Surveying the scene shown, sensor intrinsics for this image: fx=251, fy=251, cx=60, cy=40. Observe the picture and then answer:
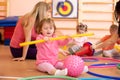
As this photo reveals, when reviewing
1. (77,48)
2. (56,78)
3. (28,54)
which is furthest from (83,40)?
(56,78)

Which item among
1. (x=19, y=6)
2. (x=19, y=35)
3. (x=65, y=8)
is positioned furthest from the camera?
(x=19, y=6)

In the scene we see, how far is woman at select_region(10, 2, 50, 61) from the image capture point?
2174 mm

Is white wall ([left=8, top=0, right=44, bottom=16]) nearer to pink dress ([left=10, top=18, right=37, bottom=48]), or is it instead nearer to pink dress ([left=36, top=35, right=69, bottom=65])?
pink dress ([left=10, top=18, right=37, bottom=48])

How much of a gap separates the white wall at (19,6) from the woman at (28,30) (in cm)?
199

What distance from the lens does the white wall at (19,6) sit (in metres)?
4.32

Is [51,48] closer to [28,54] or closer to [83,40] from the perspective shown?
[28,54]

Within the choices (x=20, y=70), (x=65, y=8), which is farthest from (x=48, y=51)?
(x=65, y=8)

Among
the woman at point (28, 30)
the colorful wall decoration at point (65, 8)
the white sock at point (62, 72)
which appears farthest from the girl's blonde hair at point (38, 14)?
the colorful wall decoration at point (65, 8)

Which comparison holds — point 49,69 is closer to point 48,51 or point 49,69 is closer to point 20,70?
point 48,51

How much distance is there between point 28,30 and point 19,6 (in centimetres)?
222

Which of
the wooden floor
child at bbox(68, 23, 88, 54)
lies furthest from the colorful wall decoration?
the wooden floor

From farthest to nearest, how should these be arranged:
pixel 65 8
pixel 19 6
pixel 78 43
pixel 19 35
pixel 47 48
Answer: pixel 19 6
pixel 65 8
pixel 78 43
pixel 19 35
pixel 47 48

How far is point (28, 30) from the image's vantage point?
2.21m

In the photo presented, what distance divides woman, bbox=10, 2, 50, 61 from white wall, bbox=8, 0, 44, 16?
78.2 inches
